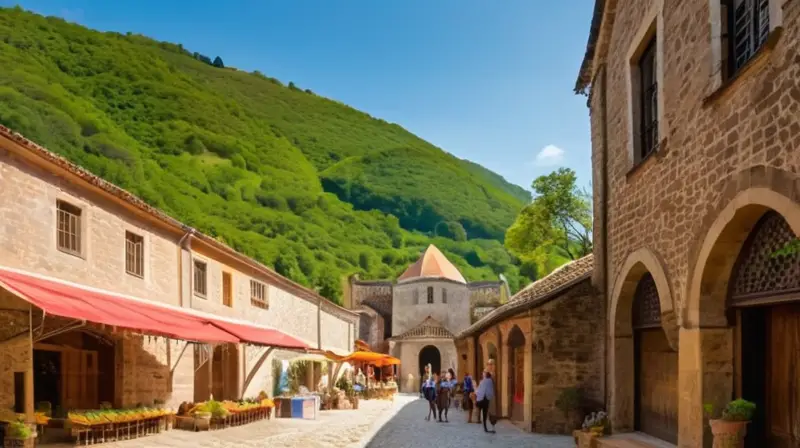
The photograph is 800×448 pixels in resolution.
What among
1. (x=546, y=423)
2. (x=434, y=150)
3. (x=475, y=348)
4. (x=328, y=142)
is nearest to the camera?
(x=546, y=423)

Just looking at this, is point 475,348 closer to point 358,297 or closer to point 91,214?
point 91,214

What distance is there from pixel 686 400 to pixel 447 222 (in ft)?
357

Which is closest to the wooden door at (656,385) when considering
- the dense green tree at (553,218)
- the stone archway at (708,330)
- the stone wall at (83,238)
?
the stone archway at (708,330)

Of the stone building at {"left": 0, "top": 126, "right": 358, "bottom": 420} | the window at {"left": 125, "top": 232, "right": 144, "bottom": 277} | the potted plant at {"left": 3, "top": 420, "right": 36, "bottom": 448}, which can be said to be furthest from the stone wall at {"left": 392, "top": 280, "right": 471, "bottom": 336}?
the potted plant at {"left": 3, "top": 420, "right": 36, "bottom": 448}

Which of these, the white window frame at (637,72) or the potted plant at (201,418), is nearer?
the white window frame at (637,72)

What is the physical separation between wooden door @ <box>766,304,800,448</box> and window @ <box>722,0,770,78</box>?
277cm

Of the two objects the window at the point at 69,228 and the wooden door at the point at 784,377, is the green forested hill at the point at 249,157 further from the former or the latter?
the wooden door at the point at 784,377

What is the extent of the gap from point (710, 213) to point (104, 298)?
988 centimetres

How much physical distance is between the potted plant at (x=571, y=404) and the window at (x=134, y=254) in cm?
928

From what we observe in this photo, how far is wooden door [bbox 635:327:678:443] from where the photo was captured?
1127 centimetres

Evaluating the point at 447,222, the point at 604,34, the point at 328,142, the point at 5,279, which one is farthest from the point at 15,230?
Answer: the point at 328,142

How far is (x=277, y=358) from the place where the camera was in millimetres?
25781

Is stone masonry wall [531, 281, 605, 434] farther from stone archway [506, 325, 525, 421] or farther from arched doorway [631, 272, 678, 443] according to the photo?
stone archway [506, 325, 525, 421]

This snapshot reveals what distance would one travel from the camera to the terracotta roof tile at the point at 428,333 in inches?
1944
